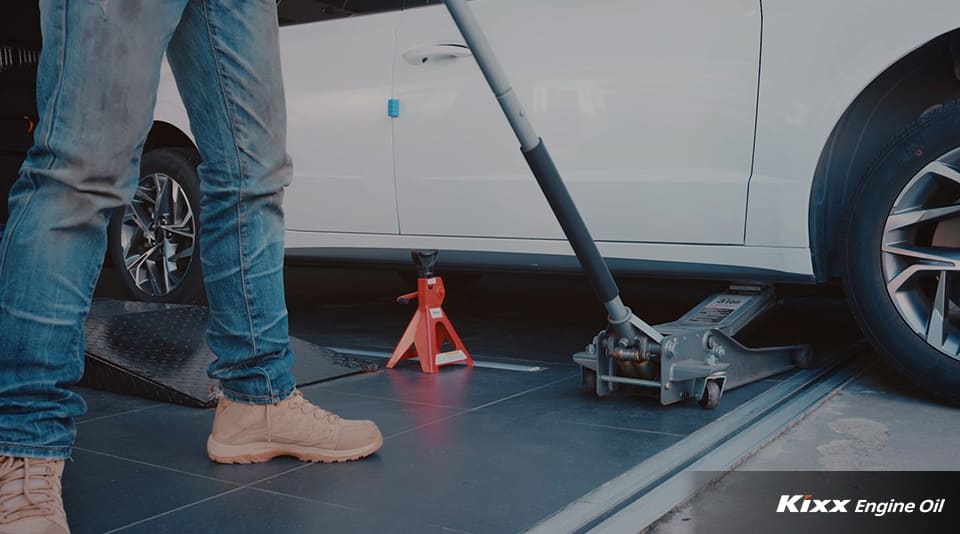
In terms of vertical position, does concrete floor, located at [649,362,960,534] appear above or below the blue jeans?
below

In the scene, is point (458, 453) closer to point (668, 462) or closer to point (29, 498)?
point (668, 462)

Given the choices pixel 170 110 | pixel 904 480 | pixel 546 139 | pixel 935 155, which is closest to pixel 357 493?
pixel 904 480

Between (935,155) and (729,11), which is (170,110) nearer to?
(729,11)

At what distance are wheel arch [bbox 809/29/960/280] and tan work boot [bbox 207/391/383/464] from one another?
61.2 inches

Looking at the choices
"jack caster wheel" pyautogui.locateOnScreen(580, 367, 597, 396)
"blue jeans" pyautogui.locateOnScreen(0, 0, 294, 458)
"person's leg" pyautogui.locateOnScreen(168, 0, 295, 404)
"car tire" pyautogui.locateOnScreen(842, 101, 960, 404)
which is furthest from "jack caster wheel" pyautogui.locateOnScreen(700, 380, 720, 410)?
"blue jeans" pyautogui.locateOnScreen(0, 0, 294, 458)

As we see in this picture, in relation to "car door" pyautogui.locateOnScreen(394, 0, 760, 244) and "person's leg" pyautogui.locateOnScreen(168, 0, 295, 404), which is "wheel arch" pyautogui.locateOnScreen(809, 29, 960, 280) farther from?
"person's leg" pyautogui.locateOnScreen(168, 0, 295, 404)

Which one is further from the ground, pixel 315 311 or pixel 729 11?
pixel 729 11

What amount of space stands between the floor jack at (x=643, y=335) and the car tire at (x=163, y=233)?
201cm

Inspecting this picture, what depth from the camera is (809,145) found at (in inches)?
106

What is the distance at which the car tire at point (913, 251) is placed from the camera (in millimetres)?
2471

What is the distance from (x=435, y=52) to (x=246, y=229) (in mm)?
1545

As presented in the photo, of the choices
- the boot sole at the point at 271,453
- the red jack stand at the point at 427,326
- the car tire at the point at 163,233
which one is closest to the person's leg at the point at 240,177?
the boot sole at the point at 271,453

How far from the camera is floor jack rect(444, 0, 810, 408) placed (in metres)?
2.06

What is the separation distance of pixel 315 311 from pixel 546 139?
7.25ft
